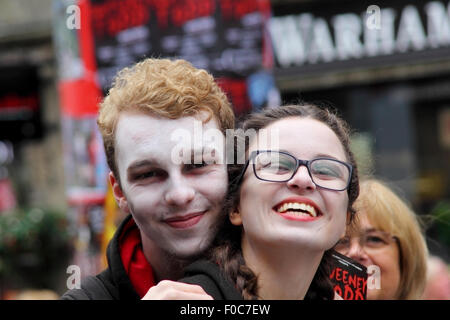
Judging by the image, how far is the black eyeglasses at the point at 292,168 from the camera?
1.49m

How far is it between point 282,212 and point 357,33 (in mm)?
5800

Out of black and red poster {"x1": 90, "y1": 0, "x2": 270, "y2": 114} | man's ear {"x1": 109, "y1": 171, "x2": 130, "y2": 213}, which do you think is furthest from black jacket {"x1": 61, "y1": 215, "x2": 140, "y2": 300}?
black and red poster {"x1": 90, "y1": 0, "x2": 270, "y2": 114}

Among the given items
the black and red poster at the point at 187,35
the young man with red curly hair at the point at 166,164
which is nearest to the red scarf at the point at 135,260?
the young man with red curly hair at the point at 166,164

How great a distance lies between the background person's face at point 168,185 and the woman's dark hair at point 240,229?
0.03 metres

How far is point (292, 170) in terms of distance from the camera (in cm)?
149

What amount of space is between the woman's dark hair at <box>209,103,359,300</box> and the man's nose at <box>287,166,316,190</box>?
0.15 meters

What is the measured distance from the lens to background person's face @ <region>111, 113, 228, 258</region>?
156 cm

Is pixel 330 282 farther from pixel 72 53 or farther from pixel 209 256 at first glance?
pixel 72 53

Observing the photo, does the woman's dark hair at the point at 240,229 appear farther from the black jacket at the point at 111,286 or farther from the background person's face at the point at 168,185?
the black jacket at the point at 111,286

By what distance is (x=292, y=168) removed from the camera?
1494mm

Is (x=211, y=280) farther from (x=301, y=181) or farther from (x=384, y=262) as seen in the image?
(x=384, y=262)

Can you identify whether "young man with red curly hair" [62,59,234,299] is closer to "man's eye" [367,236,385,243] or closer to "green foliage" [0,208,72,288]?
"man's eye" [367,236,385,243]

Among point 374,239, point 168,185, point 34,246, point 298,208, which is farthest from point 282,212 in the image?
point 34,246

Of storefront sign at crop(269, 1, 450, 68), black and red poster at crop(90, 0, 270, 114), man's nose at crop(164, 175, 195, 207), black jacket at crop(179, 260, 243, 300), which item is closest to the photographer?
black jacket at crop(179, 260, 243, 300)
